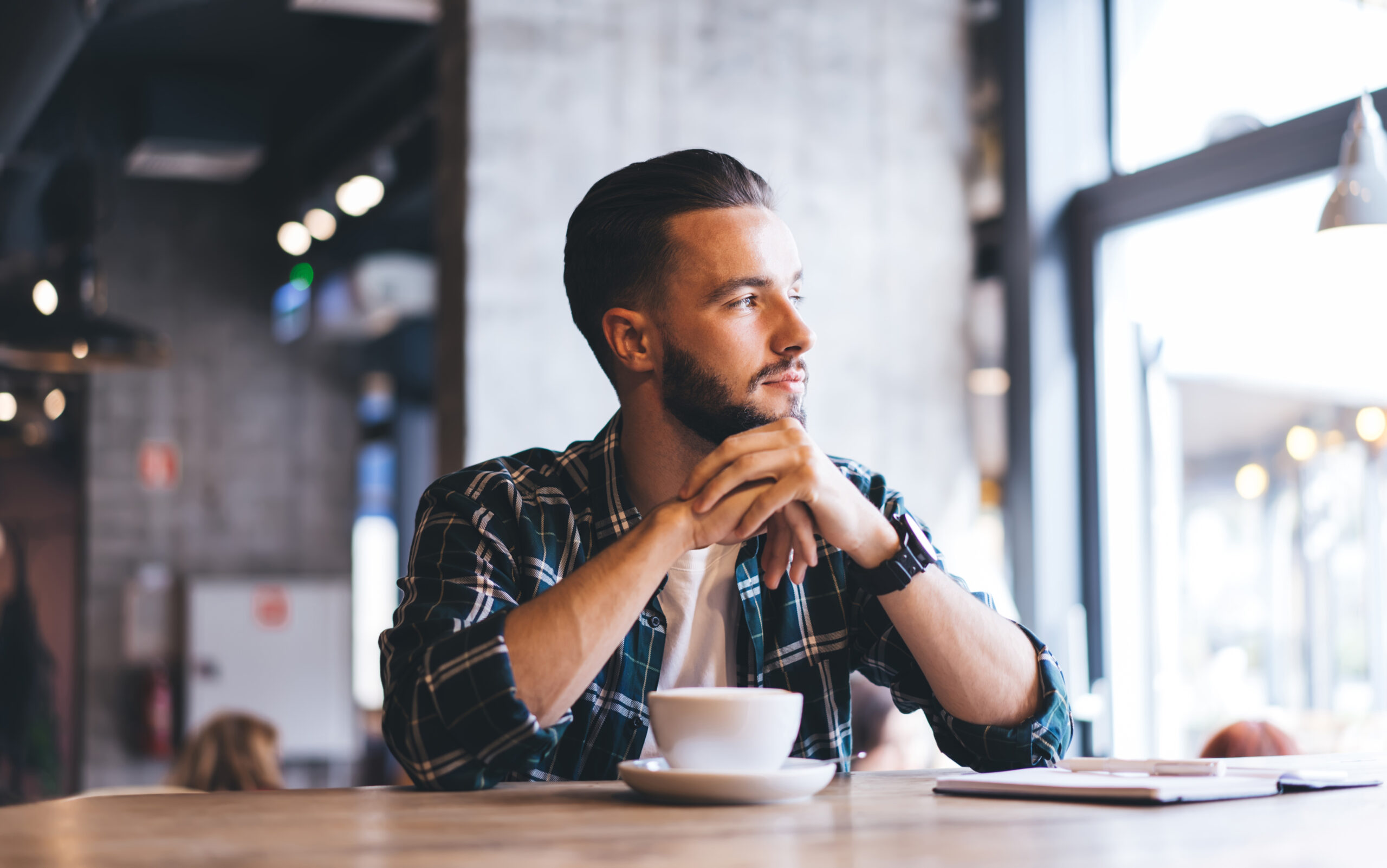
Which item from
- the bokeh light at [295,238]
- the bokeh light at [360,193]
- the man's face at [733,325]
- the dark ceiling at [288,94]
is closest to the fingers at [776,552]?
the man's face at [733,325]

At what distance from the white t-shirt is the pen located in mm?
435

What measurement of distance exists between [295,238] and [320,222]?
1.48ft

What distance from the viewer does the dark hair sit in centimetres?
172

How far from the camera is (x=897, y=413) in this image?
3.53 metres

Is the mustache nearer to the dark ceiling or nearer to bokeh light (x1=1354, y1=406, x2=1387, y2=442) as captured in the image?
bokeh light (x1=1354, y1=406, x2=1387, y2=442)

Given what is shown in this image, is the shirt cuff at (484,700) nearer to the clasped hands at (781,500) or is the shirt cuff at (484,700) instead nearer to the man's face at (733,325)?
the clasped hands at (781,500)

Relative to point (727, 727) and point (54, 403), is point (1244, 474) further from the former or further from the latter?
point (54, 403)

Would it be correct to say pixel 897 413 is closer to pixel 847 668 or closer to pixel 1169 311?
pixel 1169 311

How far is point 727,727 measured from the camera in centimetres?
105

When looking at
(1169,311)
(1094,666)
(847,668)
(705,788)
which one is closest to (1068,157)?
(1169,311)

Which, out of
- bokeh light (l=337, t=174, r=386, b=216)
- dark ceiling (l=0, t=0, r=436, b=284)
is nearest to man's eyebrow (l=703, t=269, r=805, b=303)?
dark ceiling (l=0, t=0, r=436, b=284)

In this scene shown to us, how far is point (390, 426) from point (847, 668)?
681 cm

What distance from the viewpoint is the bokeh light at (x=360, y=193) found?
5.59 meters

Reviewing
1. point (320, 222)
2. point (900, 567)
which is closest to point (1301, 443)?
point (900, 567)
